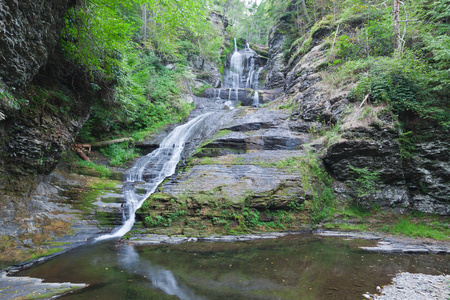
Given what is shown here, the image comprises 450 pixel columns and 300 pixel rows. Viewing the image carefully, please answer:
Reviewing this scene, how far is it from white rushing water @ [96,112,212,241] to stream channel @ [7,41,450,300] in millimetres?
722

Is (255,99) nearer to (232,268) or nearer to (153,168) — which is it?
(153,168)

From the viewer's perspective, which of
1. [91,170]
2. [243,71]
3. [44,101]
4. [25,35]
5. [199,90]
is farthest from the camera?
[243,71]

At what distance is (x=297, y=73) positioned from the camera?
17.1 m

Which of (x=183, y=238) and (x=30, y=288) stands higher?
(x=30, y=288)

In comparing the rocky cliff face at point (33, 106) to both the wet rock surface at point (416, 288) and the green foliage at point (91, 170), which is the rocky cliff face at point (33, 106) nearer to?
the green foliage at point (91, 170)

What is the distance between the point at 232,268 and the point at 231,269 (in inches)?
2.5

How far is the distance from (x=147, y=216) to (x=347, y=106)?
10472 mm

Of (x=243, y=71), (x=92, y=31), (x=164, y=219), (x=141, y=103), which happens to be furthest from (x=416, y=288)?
(x=243, y=71)

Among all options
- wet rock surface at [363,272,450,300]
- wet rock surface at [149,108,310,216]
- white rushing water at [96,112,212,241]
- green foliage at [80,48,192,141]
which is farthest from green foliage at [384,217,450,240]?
green foliage at [80,48,192,141]

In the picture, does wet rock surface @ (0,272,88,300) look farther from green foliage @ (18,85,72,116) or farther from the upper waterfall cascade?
the upper waterfall cascade

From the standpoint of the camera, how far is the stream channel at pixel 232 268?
4.14 m

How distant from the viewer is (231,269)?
5.13 metres

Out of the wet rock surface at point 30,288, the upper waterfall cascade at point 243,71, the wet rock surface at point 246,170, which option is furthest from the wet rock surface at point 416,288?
the upper waterfall cascade at point 243,71

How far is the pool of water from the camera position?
4.14 m
